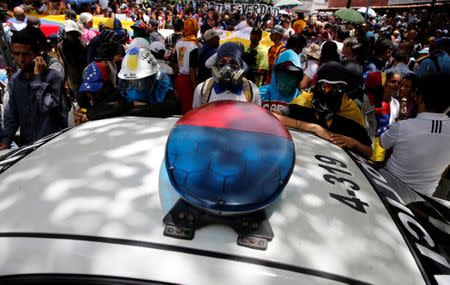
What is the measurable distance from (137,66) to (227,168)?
219cm

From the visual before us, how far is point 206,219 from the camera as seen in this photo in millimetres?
1258

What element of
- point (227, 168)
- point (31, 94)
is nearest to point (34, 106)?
point (31, 94)

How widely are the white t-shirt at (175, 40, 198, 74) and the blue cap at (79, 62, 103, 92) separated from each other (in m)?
1.85

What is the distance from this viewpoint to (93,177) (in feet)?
4.76

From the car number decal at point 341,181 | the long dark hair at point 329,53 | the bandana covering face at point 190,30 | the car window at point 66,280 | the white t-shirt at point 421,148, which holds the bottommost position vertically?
the white t-shirt at point 421,148

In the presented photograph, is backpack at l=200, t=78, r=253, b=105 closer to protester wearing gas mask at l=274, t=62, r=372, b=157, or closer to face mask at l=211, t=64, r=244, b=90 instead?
face mask at l=211, t=64, r=244, b=90

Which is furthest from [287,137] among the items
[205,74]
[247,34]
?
[247,34]

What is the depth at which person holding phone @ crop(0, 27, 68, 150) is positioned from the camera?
2.93m

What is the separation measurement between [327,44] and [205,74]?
1960 millimetres

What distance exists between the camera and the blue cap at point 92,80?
11.9 ft

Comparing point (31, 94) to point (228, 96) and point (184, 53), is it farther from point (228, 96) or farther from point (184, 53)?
point (184, 53)

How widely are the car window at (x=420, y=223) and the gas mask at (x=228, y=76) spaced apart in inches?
55.5

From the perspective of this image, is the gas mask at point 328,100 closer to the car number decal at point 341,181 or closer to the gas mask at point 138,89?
the car number decal at point 341,181

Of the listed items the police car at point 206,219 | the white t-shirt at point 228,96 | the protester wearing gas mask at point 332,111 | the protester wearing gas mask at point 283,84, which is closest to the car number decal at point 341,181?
the police car at point 206,219
